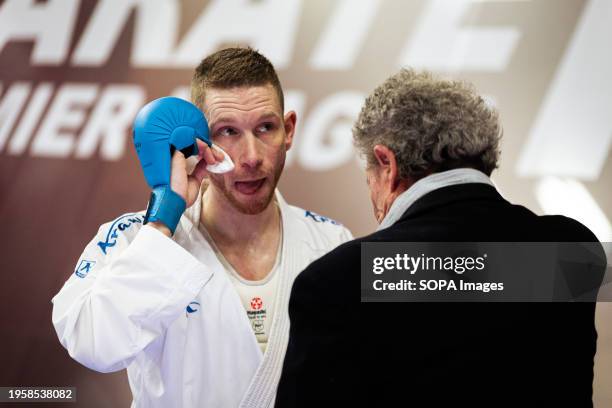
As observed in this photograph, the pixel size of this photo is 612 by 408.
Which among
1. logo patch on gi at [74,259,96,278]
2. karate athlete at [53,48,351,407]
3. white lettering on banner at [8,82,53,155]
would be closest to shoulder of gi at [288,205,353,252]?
karate athlete at [53,48,351,407]

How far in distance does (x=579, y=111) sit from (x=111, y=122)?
1939 millimetres

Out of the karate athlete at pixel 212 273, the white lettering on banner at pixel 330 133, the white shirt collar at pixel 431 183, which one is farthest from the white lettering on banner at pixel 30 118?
the white shirt collar at pixel 431 183

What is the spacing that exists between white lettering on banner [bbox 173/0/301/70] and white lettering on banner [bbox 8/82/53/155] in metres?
0.62

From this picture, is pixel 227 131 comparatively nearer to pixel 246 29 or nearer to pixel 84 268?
pixel 84 268

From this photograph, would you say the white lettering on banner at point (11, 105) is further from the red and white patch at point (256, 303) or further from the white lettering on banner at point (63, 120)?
the red and white patch at point (256, 303)

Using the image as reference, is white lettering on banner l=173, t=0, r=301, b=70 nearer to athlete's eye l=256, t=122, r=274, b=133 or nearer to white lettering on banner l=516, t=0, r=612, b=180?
white lettering on banner l=516, t=0, r=612, b=180

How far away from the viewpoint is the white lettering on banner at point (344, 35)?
113 inches

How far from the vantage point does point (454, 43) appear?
9.21ft

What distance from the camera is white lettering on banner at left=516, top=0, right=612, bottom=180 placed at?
8.91 ft

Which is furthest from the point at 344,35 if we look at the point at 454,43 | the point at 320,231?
the point at 320,231

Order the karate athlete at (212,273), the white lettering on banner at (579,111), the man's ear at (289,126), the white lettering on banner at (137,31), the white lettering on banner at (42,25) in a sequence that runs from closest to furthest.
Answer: the karate athlete at (212,273)
the man's ear at (289,126)
the white lettering on banner at (579,111)
the white lettering on banner at (137,31)
the white lettering on banner at (42,25)

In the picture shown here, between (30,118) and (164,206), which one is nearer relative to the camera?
(164,206)

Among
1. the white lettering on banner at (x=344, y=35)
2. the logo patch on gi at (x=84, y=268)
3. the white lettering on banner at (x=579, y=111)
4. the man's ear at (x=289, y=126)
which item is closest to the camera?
the logo patch on gi at (x=84, y=268)

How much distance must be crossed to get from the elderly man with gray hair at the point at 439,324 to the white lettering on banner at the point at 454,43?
5.38 ft
